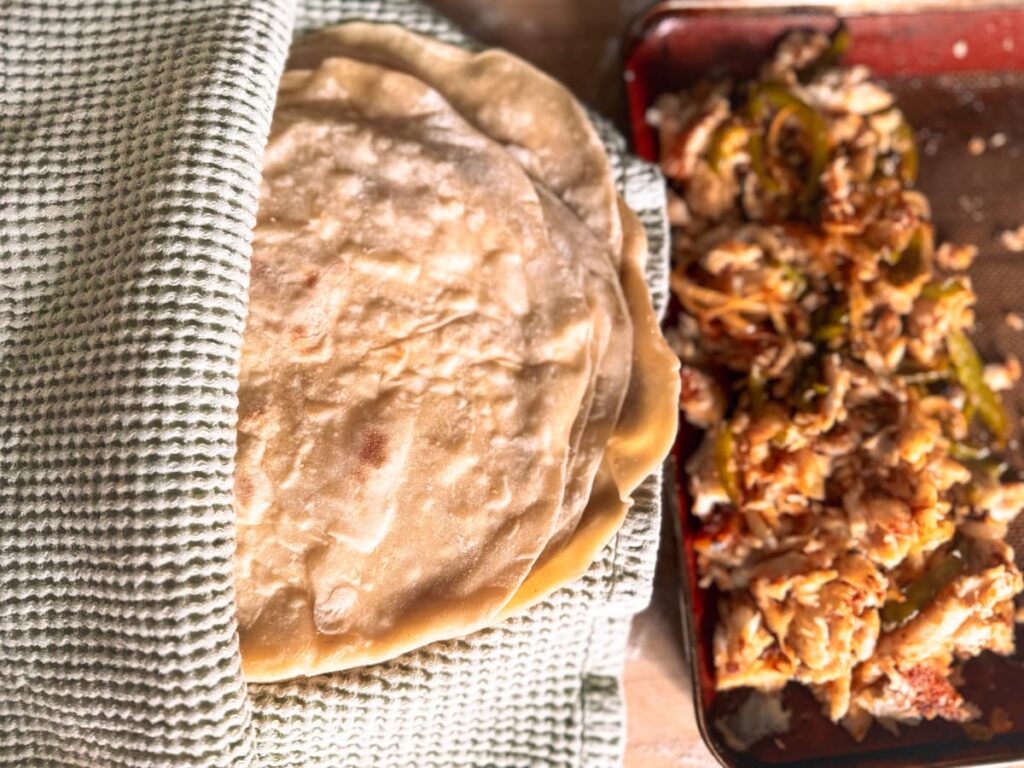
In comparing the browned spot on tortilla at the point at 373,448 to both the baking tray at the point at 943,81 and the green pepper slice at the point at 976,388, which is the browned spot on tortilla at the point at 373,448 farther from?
the green pepper slice at the point at 976,388

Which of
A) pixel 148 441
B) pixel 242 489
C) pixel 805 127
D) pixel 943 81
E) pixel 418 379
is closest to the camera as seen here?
pixel 148 441

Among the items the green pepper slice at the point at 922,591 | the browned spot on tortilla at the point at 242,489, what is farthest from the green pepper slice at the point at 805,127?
the browned spot on tortilla at the point at 242,489

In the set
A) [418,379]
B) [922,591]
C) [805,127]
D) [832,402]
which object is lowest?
[922,591]

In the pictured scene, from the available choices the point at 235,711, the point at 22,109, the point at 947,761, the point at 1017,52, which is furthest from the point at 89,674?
the point at 1017,52

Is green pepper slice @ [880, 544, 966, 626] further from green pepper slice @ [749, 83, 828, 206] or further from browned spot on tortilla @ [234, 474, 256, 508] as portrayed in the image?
browned spot on tortilla @ [234, 474, 256, 508]

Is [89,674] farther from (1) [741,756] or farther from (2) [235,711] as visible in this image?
(1) [741,756]

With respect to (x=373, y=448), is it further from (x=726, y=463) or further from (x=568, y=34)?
(x=568, y=34)

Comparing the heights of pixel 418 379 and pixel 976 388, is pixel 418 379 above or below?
above

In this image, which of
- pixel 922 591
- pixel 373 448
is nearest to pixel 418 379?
pixel 373 448
